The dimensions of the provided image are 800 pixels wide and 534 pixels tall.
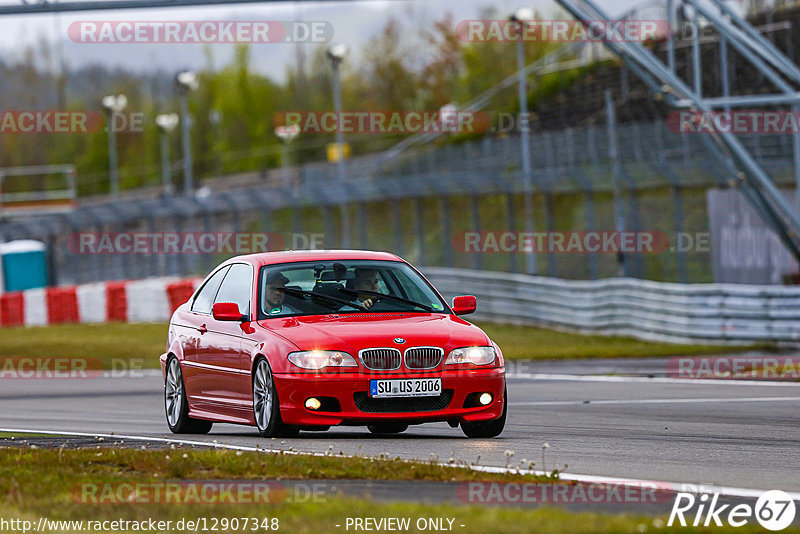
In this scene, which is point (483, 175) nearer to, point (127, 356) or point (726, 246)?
point (726, 246)

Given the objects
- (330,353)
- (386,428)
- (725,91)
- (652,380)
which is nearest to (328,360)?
(330,353)

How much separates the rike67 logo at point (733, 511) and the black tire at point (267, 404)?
13.1 feet

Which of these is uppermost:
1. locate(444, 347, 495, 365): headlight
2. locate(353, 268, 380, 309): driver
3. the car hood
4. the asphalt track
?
locate(353, 268, 380, 309): driver

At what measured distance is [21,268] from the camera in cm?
5159

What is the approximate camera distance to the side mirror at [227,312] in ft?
38.7

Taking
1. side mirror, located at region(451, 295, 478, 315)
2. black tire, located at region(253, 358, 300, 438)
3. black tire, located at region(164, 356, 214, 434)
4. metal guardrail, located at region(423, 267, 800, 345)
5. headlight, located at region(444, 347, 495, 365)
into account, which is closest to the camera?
headlight, located at region(444, 347, 495, 365)

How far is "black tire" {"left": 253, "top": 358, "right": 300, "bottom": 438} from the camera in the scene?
11.2 m

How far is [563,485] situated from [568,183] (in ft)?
79.7

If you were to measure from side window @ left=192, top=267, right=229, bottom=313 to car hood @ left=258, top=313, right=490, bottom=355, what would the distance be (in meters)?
1.33

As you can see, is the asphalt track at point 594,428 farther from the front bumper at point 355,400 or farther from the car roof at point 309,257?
A: the car roof at point 309,257

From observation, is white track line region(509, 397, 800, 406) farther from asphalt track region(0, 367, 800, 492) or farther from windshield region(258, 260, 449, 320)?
windshield region(258, 260, 449, 320)

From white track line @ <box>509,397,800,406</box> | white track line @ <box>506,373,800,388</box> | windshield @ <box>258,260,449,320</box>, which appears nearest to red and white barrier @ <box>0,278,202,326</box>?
white track line @ <box>506,373,800,388</box>

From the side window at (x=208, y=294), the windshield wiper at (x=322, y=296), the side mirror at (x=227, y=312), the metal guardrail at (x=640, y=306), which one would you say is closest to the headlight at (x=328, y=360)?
the windshield wiper at (x=322, y=296)

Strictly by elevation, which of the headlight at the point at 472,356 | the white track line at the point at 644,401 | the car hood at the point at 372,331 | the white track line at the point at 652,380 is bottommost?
the white track line at the point at 652,380
